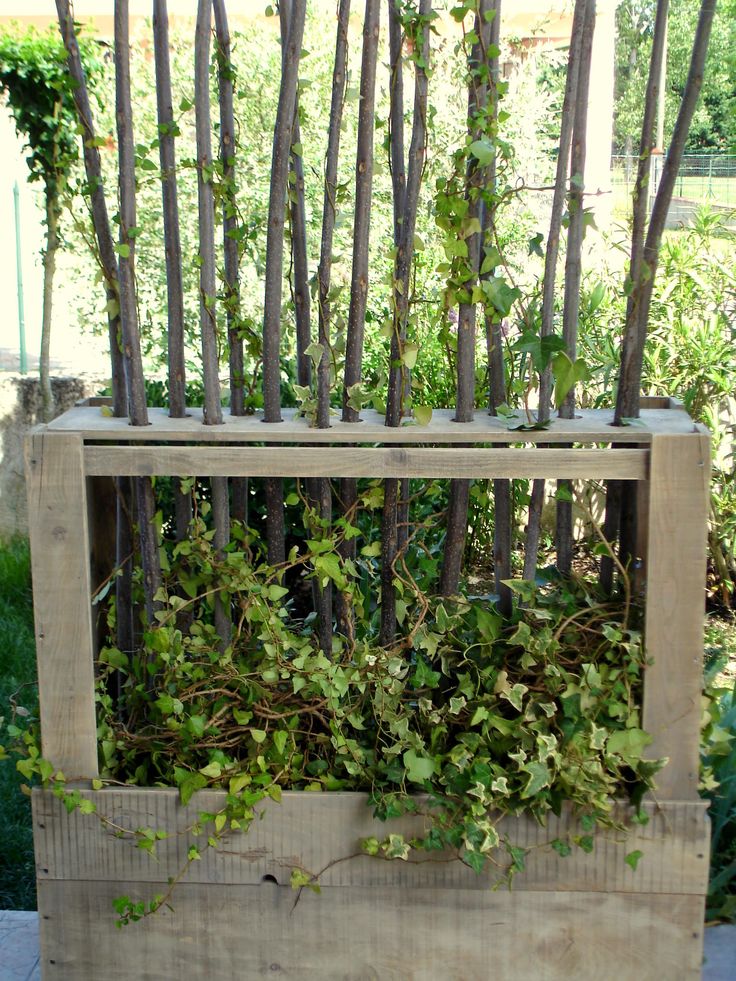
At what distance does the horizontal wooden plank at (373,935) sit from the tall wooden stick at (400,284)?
1.66ft

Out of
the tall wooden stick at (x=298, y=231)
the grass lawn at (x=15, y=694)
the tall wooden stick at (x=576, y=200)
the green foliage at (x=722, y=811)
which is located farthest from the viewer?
the grass lawn at (x=15, y=694)

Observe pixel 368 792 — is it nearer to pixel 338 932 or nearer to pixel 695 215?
pixel 338 932

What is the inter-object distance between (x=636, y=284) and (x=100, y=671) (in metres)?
1.24

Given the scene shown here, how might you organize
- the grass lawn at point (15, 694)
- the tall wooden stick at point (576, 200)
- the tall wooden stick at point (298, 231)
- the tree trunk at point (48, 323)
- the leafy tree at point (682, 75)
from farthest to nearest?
the leafy tree at point (682, 75), the tree trunk at point (48, 323), the grass lawn at point (15, 694), the tall wooden stick at point (298, 231), the tall wooden stick at point (576, 200)

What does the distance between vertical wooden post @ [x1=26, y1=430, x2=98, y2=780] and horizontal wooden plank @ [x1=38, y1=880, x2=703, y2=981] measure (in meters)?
0.27

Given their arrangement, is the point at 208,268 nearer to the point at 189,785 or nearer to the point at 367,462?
the point at 367,462

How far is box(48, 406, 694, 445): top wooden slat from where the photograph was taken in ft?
6.21

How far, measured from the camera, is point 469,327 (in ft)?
6.50

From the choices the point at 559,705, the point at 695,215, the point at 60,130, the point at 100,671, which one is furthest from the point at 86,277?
the point at 559,705

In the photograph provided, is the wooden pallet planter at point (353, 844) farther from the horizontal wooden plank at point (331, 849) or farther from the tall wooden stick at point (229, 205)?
the tall wooden stick at point (229, 205)

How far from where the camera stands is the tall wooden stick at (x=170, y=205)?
76.3 inches

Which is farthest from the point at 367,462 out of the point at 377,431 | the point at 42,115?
the point at 42,115

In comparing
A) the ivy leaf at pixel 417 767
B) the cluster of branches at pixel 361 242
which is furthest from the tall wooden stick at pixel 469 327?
the ivy leaf at pixel 417 767

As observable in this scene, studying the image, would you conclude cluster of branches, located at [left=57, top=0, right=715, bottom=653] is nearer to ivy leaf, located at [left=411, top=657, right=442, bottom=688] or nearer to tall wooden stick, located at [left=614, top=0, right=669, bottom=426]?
tall wooden stick, located at [left=614, top=0, right=669, bottom=426]
